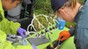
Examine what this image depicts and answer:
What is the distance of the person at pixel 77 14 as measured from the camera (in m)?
1.62

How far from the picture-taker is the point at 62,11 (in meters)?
1.70

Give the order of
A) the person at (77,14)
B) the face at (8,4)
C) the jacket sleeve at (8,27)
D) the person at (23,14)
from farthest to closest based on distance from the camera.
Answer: the person at (23,14) < the jacket sleeve at (8,27) < the face at (8,4) < the person at (77,14)

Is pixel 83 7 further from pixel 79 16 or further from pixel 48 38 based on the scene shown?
pixel 48 38

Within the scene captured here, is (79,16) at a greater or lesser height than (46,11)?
greater

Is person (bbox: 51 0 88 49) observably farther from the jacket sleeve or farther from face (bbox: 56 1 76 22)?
the jacket sleeve

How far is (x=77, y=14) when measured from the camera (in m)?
1.66

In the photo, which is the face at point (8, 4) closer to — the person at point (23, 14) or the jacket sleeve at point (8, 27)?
the jacket sleeve at point (8, 27)

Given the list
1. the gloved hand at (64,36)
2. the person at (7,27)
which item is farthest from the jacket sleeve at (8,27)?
the gloved hand at (64,36)

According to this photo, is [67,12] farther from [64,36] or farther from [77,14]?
[64,36]

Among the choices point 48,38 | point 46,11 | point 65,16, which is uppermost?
point 65,16

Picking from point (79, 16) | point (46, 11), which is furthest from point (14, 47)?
point (46, 11)

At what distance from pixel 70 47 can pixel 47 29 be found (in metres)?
0.33

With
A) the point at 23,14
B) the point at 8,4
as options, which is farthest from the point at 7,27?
the point at 23,14

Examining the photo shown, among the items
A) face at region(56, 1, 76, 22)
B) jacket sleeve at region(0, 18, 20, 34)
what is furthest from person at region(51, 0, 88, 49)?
jacket sleeve at region(0, 18, 20, 34)
